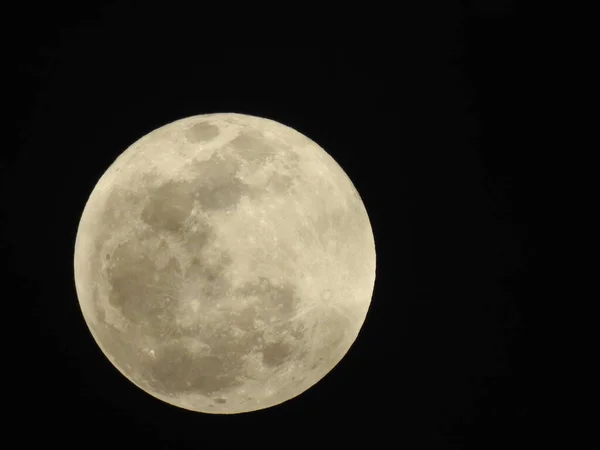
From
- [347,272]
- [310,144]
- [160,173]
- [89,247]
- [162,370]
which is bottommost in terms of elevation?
[162,370]

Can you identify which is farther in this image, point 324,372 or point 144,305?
point 324,372

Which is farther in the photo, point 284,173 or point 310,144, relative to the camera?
point 310,144

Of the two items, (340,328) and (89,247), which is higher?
(89,247)

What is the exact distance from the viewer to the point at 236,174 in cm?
348

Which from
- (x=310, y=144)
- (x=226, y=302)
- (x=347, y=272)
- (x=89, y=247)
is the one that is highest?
(x=310, y=144)

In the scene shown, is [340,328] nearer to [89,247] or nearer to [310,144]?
[310,144]

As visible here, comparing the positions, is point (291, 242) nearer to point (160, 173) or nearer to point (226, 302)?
point (226, 302)

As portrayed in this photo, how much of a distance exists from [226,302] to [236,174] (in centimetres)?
68

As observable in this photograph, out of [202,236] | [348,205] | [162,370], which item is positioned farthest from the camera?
[348,205]

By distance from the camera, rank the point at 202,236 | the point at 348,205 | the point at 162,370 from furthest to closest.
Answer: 1. the point at 348,205
2. the point at 162,370
3. the point at 202,236

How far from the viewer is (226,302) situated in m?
3.36

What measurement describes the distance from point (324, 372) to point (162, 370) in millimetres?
1028

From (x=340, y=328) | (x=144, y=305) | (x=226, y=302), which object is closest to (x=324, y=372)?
(x=340, y=328)

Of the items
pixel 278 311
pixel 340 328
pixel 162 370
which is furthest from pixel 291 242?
pixel 162 370
